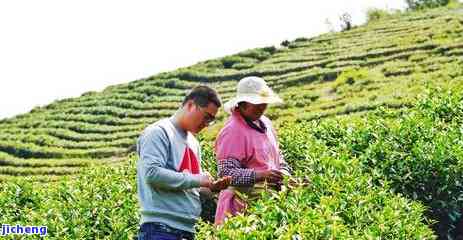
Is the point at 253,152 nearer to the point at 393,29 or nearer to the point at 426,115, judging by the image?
the point at 426,115

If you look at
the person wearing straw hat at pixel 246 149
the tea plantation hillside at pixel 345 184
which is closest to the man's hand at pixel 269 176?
the person wearing straw hat at pixel 246 149

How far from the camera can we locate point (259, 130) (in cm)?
545

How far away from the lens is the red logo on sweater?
4.91 meters

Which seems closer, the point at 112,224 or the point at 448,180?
Answer: the point at 112,224

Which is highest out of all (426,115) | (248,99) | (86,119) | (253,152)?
(248,99)

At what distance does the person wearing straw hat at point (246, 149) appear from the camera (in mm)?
5305

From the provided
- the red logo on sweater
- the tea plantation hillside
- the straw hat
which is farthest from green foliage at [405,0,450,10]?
the red logo on sweater

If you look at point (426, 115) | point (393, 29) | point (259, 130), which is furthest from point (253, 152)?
point (393, 29)

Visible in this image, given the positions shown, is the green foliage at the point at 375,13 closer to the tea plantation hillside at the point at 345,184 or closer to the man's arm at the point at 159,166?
the tea plantation hillside at the point at 345,184

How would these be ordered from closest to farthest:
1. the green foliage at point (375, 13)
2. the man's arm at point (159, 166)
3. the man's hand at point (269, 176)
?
the man's arm at point (159, 166) < the man's hand at point (269, 176) < the green foliage at point (375, 13)

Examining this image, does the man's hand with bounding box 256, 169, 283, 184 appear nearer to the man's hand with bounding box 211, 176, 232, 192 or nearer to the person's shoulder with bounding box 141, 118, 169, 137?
the man's hand with bounding box 211, 176, 232, 192

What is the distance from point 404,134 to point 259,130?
2548 millimetres


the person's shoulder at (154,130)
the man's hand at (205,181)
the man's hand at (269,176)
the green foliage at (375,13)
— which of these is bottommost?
the green foliage at (375,13)

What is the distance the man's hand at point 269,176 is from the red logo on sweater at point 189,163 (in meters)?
0.43
